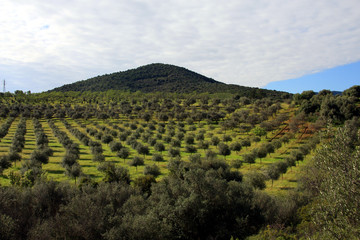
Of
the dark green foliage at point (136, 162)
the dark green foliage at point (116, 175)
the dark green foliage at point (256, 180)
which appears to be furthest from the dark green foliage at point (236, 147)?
the dark green foliage at point (116, 175)

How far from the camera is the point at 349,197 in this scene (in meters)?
11.2

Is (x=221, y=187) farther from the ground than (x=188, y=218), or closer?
farther from the ground

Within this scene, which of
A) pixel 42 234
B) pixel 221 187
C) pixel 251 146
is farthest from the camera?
pixel 251 146

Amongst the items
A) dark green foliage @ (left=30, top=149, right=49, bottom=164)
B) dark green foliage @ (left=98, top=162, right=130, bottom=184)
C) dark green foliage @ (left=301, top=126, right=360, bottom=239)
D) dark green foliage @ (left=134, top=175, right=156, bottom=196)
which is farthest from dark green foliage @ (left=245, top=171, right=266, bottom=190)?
dark green foliage @ (left=30, top=149, right=49, bottom=164)

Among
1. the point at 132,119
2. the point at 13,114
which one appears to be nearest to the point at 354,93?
the point at 132,119

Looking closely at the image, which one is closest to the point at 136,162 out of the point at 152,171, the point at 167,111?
the point at 152,171

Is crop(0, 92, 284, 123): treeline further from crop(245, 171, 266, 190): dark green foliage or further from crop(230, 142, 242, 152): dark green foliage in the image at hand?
crop(245, 171, 266, 190): dark green foliage

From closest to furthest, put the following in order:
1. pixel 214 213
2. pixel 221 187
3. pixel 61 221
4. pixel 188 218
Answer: pixel 61 221
pixel 188 218
pixel 214 213
pixel 221 187

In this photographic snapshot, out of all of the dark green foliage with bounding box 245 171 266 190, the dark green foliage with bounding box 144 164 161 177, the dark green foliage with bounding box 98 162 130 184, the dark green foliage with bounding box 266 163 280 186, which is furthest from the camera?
the dark green foliage with bounding box 144 164 161 177

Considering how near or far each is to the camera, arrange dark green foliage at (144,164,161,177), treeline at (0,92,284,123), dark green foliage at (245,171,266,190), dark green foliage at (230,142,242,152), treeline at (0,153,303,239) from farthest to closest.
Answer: treeline at (0,92,284,123), dark green foliage at (230,142,242,152), dark green foliage at (144,164,161,177), dark green foliage at (245,171,266,190), treeline at (0,153,303,239)

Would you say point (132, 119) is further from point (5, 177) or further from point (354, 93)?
point (354, 93)

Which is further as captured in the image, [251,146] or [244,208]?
[251,146]

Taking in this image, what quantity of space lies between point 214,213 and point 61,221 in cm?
1276

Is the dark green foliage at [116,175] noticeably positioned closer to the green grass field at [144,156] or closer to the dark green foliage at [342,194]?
the green grass field at [144,156]
